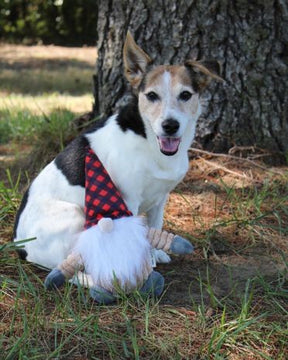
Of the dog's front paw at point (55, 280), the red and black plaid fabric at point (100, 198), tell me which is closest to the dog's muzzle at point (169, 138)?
the red and black plaid fabric at point (100, 198)

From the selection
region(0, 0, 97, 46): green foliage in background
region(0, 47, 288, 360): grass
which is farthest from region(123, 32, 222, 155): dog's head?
region(0, 0, 97, 46): green foliage in background

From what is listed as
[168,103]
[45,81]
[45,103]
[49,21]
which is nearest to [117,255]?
[168,103]

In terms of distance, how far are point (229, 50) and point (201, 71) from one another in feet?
3.95

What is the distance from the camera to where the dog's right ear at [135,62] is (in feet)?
11.5

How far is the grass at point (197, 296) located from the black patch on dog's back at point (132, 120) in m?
0.91

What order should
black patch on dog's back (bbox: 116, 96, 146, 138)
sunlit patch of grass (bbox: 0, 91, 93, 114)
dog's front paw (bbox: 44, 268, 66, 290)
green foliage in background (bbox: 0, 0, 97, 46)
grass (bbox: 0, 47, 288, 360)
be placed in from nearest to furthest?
1. grass (bbox: 0, 47, 288, 360)
2. dog's front paw (bbox: 44, 268, 66, 290)
3. black patch on dog's back (bbox: 116, 96, 146, 138)
4. sunlit patch of grass (bbox: 0, 91, 93, 114)
5. green foliage in background (bbox: 0, 0, 97, 46)

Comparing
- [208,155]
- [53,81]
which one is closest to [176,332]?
[208,155]

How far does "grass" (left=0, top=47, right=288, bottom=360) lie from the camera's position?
2.60m

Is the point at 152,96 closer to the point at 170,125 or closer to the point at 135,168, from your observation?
the point at 170,125

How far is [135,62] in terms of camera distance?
3.60 m

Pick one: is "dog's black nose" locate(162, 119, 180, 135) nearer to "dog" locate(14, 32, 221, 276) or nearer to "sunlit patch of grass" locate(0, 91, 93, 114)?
"dog" locate(14, 32, 221, 276)

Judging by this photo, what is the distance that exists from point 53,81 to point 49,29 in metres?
6.20

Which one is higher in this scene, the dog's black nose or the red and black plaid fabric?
the dog's black nose

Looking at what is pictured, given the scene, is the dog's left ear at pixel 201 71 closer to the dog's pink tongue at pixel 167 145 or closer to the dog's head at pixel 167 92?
the dog's head at pixel 167 92
